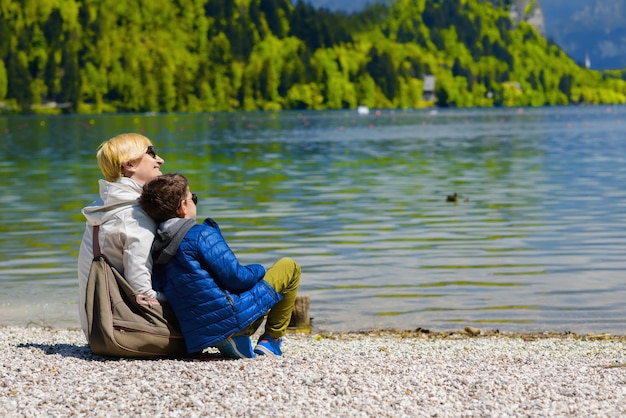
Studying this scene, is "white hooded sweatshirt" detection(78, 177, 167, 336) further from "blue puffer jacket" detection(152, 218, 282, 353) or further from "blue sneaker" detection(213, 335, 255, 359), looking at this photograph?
"blue sneaker" detection(213, 335, 255, 359)

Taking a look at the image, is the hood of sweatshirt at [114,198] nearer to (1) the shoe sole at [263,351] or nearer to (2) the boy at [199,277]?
(2) the boy at [199,277]

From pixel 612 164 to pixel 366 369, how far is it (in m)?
52.9

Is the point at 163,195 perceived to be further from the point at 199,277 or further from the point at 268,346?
the point at 268,346

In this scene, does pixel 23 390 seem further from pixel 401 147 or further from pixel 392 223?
pixel 401 147

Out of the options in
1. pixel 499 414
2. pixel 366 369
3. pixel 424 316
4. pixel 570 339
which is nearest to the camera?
pixel 499 414

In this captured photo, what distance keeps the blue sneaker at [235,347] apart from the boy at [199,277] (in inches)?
0.4

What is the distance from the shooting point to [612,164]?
196ft

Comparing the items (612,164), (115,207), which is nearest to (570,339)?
(115,207)

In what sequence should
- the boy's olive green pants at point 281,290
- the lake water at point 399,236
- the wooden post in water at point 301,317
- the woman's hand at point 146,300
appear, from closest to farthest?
the woman's hand at point 146,300 → the boy's olive green pants at point 281,290 → the wooden post in water at point 301,317 → the lake water at point 399,236

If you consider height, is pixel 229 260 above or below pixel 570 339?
above

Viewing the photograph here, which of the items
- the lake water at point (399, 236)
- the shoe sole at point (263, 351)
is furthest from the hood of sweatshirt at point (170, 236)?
the lake water at point (399, 236)

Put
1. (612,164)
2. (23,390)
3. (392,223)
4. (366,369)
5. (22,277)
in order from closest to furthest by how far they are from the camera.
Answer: (23,390), (366,369), (22,277), (392,223), (612,164)

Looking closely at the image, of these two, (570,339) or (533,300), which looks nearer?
(570,339)

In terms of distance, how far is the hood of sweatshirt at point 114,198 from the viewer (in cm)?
1006
